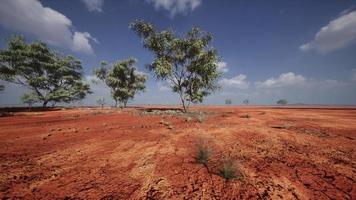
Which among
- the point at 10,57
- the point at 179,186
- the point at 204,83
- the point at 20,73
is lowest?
the point at 179,186

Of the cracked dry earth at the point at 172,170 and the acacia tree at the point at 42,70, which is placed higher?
the acacia tree at the point at 42,70

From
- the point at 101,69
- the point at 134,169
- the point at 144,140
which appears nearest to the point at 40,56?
the point at 101,69

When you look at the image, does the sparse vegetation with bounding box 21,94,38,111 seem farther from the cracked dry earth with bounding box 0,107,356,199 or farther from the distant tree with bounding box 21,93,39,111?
the cracked dry earth with bounding box 0,107,356,199

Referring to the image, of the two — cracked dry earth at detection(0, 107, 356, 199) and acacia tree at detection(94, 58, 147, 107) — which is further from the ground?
acacia tree at detection(94, 58, 147, 107)

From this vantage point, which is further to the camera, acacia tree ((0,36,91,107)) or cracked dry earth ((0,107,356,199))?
acacia tree ((0,36,91,107))

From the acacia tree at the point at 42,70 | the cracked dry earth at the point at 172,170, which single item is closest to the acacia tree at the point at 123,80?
the acacia tree at the point at 42,70

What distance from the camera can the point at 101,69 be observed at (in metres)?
46.0

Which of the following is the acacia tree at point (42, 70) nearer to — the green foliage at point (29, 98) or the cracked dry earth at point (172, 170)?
the green foliage at point (29, 98)

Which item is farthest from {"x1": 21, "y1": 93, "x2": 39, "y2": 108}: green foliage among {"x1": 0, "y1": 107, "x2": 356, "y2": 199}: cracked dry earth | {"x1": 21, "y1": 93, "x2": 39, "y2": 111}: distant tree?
{"x1": 0, "y1": 107, "x2": 356, "y2": 199}: cracked dry earth

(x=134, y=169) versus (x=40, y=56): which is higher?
(x=40, y=56)

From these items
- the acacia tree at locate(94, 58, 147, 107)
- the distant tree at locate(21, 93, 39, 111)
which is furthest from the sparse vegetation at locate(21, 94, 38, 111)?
the acacia tree at locate(94, 58, 147, 107)

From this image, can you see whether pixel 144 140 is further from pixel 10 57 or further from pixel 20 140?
pixel 10 57

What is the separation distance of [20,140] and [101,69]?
40.6m

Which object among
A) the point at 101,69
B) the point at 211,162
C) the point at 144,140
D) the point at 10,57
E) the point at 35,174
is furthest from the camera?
the point at 101,69
